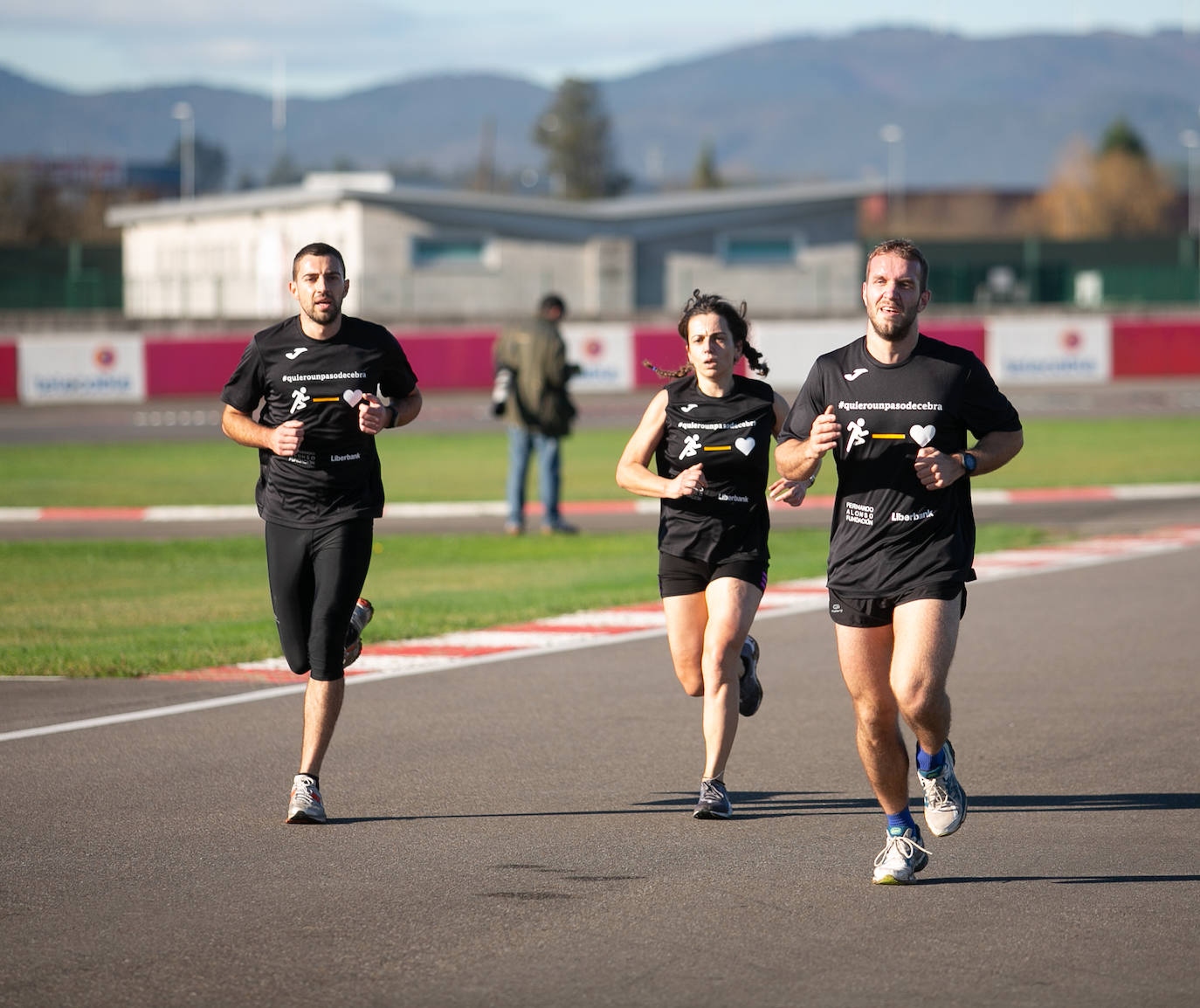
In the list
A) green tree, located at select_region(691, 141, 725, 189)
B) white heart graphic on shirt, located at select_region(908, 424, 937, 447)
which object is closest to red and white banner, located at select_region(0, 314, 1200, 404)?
white heart graphic on shirt, located at select_region(908, 424, 937, 447)

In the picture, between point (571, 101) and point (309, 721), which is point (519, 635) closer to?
point (309, 721)

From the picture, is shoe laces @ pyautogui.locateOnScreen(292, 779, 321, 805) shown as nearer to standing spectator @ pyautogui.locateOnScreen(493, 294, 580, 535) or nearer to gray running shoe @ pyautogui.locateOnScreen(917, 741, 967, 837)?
gray running shoe @ pyautogui.locateOnScreen(917, 741, 967, 837)

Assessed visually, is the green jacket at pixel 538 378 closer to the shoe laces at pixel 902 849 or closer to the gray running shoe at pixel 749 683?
the gray running shoe at pixel 749 683

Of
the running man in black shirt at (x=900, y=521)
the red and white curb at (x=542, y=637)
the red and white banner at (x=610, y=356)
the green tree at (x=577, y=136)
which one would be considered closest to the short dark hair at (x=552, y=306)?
the red and white curb at (x=542, y=637)

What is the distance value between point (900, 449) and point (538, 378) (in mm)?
9941

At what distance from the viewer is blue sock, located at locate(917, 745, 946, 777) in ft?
19.6

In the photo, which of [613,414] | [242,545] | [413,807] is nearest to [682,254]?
[613,414]

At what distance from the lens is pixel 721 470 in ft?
23.5

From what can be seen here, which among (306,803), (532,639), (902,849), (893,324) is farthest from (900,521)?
(532,639)

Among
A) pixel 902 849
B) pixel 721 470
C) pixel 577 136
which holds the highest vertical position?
pixel 577 136

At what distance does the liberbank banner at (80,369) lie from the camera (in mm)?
34844

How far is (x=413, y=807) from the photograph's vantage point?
23.0ft

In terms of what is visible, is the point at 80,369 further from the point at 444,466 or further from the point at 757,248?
the point at 757,248

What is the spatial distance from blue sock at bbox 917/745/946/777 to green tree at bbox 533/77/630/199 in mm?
158678
